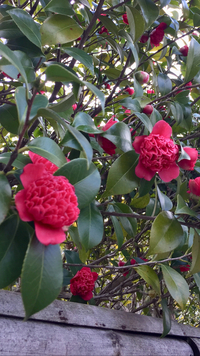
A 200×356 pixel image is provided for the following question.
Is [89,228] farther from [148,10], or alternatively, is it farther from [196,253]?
[148,10]

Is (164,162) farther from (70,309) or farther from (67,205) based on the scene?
(70,309)

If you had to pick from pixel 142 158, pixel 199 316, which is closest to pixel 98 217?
pixel 142 158

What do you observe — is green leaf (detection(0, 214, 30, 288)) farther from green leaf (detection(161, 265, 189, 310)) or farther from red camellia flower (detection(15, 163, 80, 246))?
green leaf (detection(161, 265, 189, 310))

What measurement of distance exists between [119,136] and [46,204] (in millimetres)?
313

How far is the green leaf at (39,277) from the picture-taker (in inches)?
13.5

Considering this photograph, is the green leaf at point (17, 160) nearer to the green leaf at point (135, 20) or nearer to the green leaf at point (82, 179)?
the green leaf at point (82, 179)

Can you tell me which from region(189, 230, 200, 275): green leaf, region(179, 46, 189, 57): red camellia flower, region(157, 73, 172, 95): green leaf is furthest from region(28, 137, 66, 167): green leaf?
region(179, 46, 189, 57): red camellia flower

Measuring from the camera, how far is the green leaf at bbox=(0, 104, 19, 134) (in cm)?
66

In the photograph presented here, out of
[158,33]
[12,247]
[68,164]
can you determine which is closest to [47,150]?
[68,164]

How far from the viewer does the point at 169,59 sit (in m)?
1.21

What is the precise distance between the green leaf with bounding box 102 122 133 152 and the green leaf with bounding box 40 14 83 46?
0.70 ft

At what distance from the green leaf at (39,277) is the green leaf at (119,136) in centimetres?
30

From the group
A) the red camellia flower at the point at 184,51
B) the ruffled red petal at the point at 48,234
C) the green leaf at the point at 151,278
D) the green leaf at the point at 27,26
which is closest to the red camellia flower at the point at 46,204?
the ruffled red petal at the point at 48,234

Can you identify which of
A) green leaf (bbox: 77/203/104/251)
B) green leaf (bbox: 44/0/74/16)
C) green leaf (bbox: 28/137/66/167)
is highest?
green leaf (bbox: 44/0/74/16)
